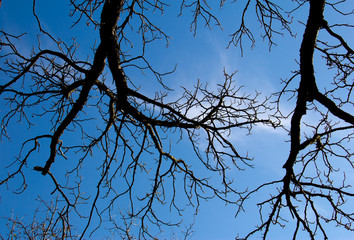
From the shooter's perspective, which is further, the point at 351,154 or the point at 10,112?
the point at 10,112

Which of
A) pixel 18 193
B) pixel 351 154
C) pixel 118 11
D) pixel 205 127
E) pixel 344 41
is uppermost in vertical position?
pixel 118 11

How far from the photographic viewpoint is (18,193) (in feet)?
14.3

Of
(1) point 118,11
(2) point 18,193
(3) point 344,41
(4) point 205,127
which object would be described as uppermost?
(1) point 118,11

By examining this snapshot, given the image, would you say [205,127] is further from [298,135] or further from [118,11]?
[118,11]

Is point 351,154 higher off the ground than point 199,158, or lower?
lower

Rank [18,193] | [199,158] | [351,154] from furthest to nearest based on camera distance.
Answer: [18,193]
[199,158]
[351,154]

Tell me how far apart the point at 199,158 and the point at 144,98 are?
3.77ft

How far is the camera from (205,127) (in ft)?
12.7

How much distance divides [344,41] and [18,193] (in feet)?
16.0

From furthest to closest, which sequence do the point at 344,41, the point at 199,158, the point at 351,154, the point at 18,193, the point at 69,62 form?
1. the point at 18,193
2. the point at 199,158
3. the point at 69,62
4. the point at 351,154
5. the point at 344,41

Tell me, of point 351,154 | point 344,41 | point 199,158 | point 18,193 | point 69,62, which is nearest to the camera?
point 344,41

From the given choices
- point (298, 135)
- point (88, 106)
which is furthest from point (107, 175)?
point (298, 135)

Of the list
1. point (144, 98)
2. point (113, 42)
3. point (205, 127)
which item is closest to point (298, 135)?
point (205, 127)

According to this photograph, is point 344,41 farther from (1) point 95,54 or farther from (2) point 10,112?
(2) point 10,112
